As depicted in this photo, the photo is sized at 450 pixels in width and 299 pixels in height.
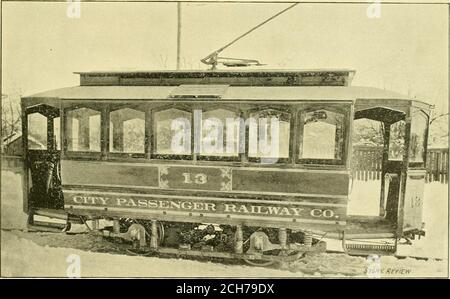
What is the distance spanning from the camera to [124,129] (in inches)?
206

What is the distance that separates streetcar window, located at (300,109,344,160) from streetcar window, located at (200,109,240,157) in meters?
0.71

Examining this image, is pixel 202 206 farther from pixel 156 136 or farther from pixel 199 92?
pixel 199 92

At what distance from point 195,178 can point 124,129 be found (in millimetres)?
963

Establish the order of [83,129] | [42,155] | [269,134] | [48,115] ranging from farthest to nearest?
[42,155], [48,115], [83,129], [269,134]

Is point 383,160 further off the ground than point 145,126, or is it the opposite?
point 145,126

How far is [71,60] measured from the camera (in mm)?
5406

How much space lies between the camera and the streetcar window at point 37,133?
5.50 m

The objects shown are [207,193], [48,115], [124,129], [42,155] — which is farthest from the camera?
[42,155]

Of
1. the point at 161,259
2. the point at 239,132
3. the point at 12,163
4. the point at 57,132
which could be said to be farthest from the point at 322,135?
the point at 12,163

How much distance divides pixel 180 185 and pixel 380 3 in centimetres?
296

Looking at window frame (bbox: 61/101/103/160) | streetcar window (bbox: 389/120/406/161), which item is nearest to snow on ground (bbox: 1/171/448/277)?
streetcar window (bbox: 389/120/406/161)

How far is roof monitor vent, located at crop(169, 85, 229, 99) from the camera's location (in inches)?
197
